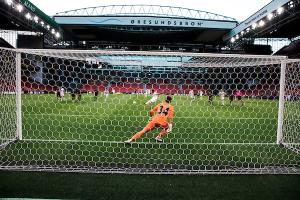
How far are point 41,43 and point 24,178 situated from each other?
22733mm

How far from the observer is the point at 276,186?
3.88m

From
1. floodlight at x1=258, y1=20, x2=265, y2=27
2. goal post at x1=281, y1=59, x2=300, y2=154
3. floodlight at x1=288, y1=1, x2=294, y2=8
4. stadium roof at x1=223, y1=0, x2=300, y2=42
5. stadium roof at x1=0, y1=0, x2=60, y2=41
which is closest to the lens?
goal post at x1=281, y1=59, x2=300, y2=154

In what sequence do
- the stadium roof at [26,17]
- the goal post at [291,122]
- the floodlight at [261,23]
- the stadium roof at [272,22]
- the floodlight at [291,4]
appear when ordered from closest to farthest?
the goal post at [291,122] < the floodlight at [291,4] < the stadium roof at [272,22] < the stadium roof at [26,17] < the floodlight at [261,23]

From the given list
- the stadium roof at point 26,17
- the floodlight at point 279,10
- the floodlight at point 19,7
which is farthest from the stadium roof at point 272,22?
the floodlight at point 19,7

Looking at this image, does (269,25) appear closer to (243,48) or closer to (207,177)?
(243,48)

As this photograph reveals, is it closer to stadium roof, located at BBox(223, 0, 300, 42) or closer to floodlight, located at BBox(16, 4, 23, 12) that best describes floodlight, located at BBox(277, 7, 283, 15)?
stadium roof, located at BBox(223, 0, 300, 42)

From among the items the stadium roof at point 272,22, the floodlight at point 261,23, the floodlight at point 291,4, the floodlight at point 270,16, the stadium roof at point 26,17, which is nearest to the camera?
the floodlight at point 291,4

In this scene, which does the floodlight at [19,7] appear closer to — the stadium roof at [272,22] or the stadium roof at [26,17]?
the stadium roof at [26,17]

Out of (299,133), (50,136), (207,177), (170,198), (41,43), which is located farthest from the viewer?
(41,43)

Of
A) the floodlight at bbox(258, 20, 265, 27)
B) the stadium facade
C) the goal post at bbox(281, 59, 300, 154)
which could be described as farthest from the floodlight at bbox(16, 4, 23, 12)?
the floodlight at bbox(258, 20, 265, 27)

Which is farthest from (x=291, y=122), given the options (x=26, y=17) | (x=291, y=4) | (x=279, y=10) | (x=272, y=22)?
(x=26, y=17)

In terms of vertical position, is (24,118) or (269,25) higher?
(269,25)

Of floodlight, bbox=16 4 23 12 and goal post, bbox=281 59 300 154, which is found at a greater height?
floodlight, bbox=16 4 23 12

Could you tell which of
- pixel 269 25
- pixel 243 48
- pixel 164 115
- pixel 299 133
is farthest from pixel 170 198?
pixel 243 48
